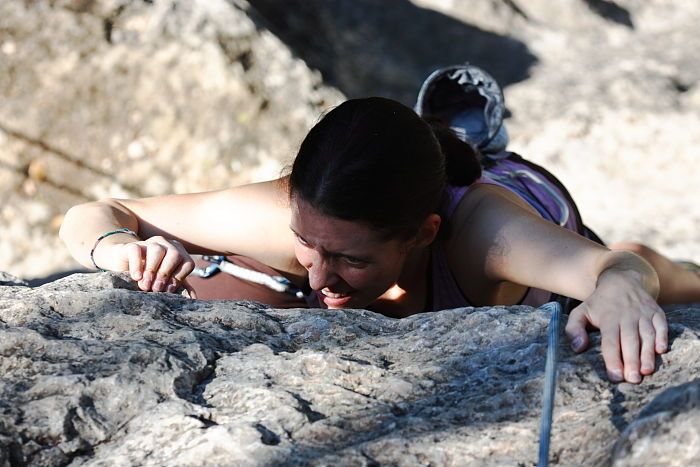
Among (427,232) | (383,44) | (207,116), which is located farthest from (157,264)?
(383,44)

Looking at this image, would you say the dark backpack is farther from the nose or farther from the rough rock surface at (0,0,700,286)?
the rough rock surface at (0,0,700,286)

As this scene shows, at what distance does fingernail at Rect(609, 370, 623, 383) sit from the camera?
122cm

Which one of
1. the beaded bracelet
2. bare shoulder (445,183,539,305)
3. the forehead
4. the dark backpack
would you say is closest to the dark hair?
the forehead

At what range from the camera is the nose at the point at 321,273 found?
1704 mm

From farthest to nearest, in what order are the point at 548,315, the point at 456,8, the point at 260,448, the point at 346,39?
the point at 456,8
the point at 346,39
the point at 548,315
the point at 260,448

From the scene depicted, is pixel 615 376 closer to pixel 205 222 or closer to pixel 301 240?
pixel 301 240

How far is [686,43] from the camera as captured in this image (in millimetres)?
→ 4965

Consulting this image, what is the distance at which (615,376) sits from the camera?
4.00 ft

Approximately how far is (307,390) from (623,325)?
48 cm

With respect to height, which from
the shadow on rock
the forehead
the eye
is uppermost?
the shadow on rock

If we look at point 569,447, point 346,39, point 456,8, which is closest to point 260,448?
point 569,447

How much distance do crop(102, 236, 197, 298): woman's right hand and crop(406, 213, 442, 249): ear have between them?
46 centimetres

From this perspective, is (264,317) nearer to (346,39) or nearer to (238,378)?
(238,378)

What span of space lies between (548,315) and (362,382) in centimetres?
34
